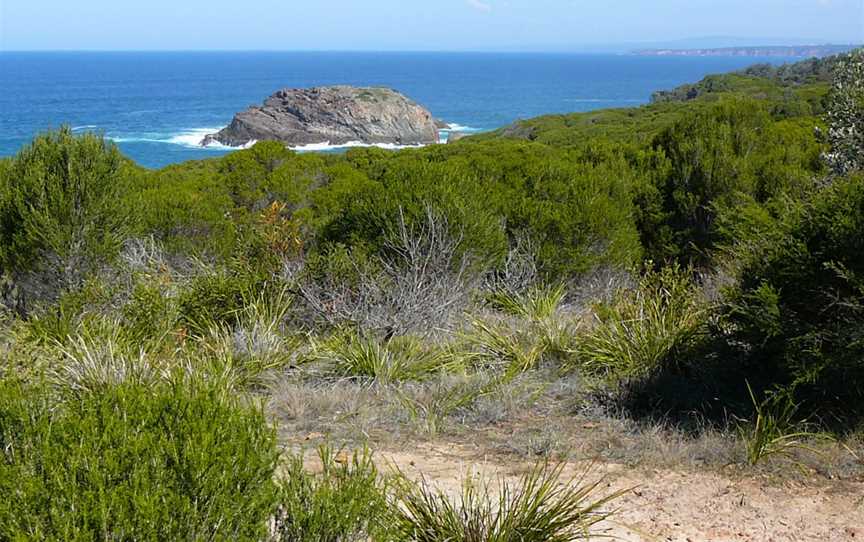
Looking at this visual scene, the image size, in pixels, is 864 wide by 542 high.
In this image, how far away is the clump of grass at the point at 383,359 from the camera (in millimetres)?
6551

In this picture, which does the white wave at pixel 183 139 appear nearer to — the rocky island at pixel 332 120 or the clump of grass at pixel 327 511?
the rocky island at pixel 332 120

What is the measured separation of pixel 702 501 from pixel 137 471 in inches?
119

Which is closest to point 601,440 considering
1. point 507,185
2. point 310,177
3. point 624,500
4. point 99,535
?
point 624,500

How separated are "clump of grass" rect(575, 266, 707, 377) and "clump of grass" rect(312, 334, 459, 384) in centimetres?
118

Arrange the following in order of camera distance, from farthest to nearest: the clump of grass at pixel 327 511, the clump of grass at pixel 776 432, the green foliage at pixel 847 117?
the green foliage at pixel 847 117
the clump of grass at pixel 776 432
the clump of grass at pixel 327 511

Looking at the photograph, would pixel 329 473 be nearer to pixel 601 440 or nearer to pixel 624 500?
pixel 624 500

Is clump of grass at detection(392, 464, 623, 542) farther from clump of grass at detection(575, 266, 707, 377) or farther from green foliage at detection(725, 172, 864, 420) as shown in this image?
clump of grass at detection(575, 266, 707, 377)

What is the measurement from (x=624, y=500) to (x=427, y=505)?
4.21 ft

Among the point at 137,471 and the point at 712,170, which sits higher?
the point at 137,471

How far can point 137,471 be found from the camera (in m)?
2.71

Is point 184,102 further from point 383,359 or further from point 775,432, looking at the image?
point 775,432

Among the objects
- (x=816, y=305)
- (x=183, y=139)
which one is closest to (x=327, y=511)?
(x=816, y=305)

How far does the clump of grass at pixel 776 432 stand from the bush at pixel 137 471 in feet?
10.1

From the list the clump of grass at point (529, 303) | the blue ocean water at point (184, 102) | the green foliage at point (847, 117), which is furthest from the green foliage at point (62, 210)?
the blue ocean water at point (184, 102)
